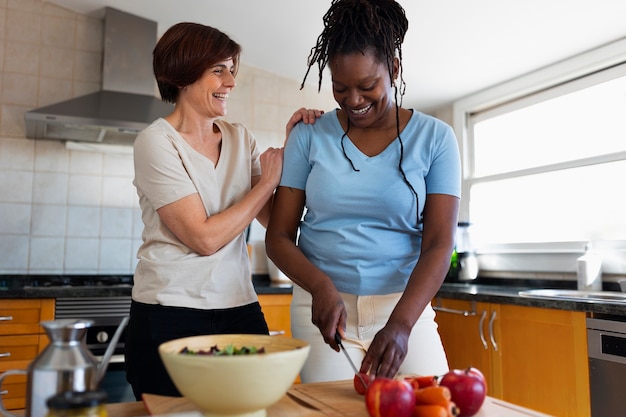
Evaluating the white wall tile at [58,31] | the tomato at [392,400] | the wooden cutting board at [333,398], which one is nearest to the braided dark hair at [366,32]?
the wooden cutting board at [333,398]

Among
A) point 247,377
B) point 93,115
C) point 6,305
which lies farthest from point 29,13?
point 247,377

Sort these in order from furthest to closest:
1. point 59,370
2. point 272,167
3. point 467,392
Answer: point 272,167 → point 467,392 → point 59,370

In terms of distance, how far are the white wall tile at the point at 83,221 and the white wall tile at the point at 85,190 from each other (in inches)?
1.3

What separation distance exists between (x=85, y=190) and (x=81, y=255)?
0.36 meters

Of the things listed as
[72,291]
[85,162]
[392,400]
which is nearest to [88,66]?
[85,162]

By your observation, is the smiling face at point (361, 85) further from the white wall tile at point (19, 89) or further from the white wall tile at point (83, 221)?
the white wall tile at point (19, 89)

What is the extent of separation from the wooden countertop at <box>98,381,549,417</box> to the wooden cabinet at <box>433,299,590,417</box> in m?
1.41

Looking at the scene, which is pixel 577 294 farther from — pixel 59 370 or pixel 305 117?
pixel 59 370

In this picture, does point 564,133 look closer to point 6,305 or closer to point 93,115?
point 93,115

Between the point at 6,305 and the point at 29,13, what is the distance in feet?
5.65

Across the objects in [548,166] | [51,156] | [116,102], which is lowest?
[548,166]

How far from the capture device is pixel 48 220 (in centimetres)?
328

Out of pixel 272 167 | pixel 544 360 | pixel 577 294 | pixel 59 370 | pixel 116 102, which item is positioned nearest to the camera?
pixel 59 370

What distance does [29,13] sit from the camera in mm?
3371
